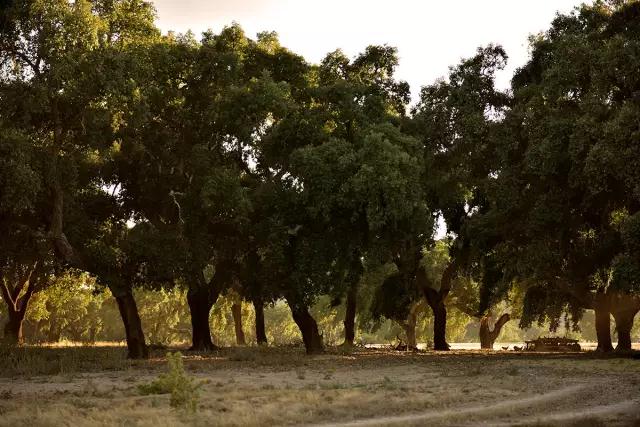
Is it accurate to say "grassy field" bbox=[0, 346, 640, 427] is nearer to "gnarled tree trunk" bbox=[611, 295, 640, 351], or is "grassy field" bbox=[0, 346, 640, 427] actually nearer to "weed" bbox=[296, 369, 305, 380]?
"weed" bbox=[296, 369, 305, 380]

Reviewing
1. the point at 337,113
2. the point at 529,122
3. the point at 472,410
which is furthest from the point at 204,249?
the point at 472,410

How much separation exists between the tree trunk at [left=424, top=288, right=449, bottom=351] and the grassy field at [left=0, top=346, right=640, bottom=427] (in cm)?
1716

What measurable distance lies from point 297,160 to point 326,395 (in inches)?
603

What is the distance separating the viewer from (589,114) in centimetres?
2736

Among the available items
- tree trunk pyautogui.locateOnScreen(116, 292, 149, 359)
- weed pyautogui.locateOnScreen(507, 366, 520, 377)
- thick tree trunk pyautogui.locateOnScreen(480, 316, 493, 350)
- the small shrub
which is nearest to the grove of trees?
tree trunk pyautogui.locateOnScreen(116, 292, 149, 359)

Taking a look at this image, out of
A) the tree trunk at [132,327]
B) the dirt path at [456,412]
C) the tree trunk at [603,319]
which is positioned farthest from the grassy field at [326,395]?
the tree trunk at [603,319]

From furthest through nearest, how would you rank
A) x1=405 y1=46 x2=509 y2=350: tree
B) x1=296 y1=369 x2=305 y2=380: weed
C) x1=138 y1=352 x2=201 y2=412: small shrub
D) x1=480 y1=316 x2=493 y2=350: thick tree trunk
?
x1=480 y1=316 x2=493 y2=350: thick tree trunk
x1=405 y1=46 x2=509 y2=350: tree
x1=296 y1=369 x2=305 y2=380: weed
x1=138 y1=352 x2=201 y2=412: small shrub

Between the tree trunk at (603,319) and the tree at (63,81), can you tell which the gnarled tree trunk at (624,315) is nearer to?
the tree trunk at (603,319)

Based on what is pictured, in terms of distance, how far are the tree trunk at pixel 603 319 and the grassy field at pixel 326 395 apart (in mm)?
8999

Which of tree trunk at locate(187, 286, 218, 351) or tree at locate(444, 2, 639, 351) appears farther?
tree trunk at locate(187, 286, 218, 351)

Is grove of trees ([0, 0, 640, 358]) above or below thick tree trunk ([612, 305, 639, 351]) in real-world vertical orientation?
above

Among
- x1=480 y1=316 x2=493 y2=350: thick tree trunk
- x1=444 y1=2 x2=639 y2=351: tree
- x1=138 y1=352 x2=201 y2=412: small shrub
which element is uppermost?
x1=444 y1=2 x2=639 y2=351: tree

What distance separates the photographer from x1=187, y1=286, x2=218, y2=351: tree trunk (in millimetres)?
38562

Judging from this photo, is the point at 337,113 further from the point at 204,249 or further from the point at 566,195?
the point at 566,195
